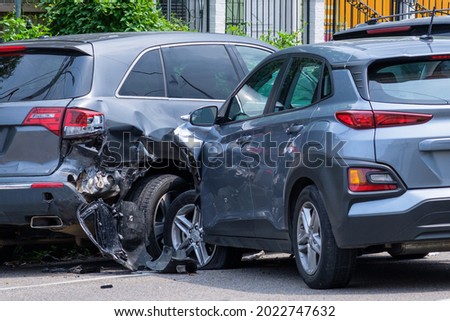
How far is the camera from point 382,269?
977cm

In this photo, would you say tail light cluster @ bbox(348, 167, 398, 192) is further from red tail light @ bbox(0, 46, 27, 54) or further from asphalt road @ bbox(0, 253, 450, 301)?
red tail light @ bbox(0, 46, 27, 54)

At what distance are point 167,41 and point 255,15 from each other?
9.90 meters

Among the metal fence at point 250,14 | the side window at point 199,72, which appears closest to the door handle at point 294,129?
the side window at point 199,72

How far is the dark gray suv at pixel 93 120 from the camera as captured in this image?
31.7 ft

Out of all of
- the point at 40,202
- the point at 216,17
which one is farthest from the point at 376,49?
the point at 216,17

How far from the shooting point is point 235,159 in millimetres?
9508

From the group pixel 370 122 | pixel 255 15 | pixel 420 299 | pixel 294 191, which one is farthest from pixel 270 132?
pixel 255 15

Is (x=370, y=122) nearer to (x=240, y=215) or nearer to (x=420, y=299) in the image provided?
(x=420, y=299)

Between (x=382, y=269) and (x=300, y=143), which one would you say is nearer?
(x=300, y=143)

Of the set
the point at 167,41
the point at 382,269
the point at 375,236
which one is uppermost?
the point at 167,41

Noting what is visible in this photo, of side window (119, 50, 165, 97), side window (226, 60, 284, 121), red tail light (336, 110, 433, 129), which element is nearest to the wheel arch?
red tail light (336, 110, 433, 129)
